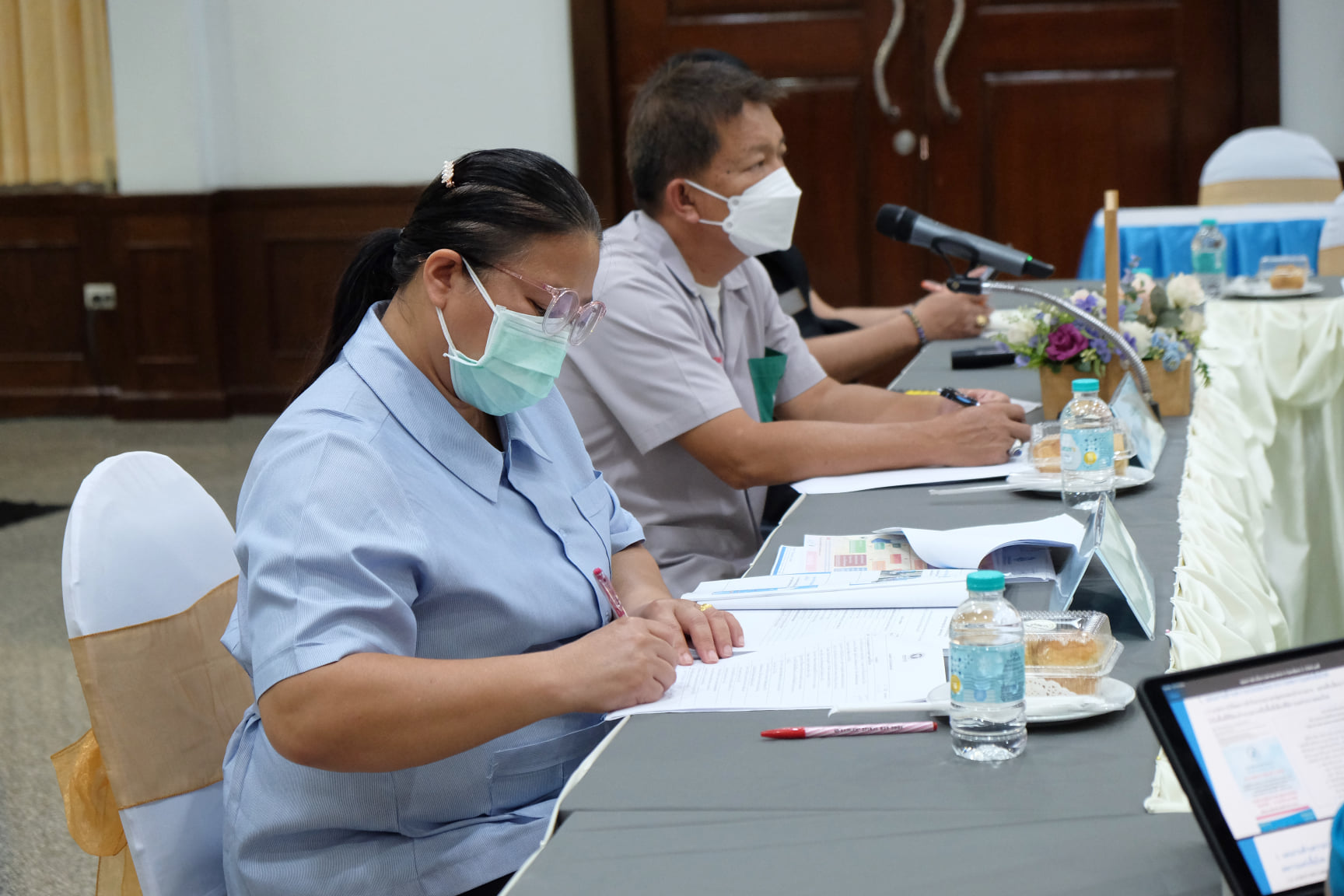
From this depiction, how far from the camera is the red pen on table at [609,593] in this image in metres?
1.35

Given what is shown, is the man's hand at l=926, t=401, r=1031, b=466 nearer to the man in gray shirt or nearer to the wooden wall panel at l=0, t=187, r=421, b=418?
the man in gray shirt

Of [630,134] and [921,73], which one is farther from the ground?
[921,73]

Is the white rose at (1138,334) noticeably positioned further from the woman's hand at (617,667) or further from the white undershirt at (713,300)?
the woman's hand at (617,667)

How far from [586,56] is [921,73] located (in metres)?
1.37

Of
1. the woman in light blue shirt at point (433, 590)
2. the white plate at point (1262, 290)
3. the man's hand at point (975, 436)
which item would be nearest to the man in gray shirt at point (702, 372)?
the man's hand at point (975, 436)

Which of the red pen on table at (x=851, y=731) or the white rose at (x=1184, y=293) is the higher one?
the white rose at (x=1184, y=293)

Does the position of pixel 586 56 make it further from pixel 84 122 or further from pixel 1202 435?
pixel 1202 435

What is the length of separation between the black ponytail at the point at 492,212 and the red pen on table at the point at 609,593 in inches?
13.1

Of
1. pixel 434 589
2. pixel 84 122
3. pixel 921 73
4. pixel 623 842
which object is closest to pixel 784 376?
pixel 434 589

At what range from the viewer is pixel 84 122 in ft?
20.0

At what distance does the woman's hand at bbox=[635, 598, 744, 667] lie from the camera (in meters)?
1.26

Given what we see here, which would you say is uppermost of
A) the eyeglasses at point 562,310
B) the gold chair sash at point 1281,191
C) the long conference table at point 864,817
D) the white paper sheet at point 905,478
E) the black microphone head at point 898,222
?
the gold chair sash at point 1281,191

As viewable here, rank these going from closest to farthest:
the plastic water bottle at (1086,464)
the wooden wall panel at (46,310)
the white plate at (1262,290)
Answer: the plastic water bottle at (1086,464), the white plate at (1262,290), the wooden wall panel at (46,310)

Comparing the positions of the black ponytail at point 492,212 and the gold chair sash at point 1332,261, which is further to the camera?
the gold chair sash at point 1332,261
